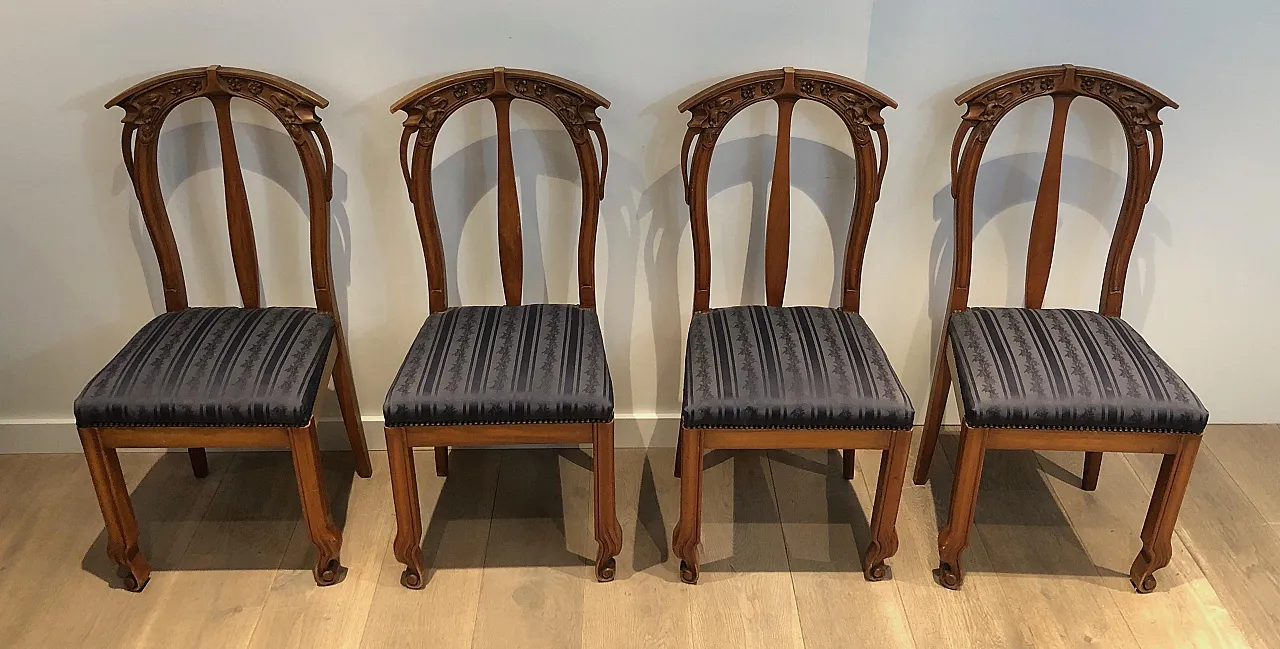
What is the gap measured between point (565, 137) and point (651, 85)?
0.22 m

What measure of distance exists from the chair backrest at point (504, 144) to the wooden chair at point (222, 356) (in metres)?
0.20

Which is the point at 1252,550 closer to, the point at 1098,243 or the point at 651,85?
the point at 1098,243

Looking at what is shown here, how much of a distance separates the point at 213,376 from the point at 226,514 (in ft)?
1.75

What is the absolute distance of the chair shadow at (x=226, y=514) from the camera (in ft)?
7.02

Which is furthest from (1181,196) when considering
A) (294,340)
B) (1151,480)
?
(294,340)

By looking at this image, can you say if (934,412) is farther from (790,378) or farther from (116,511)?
(116,511)

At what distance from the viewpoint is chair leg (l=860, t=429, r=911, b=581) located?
1.91 metres

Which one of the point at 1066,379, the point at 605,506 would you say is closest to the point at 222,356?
the point at 605,506

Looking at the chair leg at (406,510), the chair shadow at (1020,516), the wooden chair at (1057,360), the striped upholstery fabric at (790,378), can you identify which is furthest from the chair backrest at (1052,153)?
the chair leg at (406,510)

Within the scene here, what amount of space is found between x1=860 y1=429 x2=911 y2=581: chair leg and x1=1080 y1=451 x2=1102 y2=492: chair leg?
62 cm

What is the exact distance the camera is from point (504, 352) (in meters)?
1.96

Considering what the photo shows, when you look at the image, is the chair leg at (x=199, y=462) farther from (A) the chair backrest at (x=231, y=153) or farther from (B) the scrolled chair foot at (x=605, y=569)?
(B) the scrolled chair foot at (x=605, y=569)

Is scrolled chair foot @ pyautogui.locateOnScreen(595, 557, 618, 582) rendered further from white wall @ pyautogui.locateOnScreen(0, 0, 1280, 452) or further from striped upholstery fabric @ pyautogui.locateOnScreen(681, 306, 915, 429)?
white wall @ pyautogui.locateOnScreen(0, 0, 1280, 452)

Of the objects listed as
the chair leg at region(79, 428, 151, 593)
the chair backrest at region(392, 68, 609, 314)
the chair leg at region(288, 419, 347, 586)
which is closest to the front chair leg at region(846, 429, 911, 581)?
the chair backrest at region(392, 68, 609, 314)
